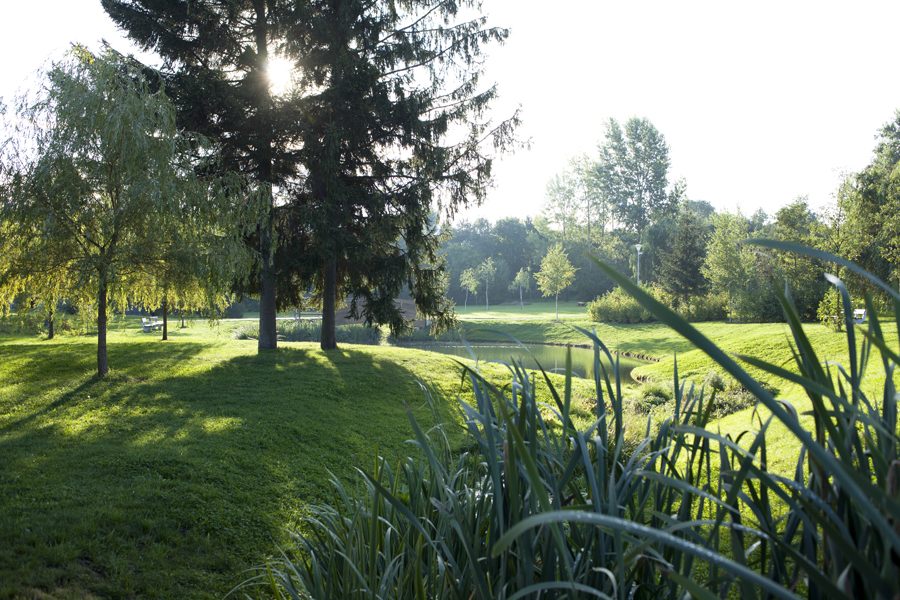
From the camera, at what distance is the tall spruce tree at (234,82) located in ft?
42.1

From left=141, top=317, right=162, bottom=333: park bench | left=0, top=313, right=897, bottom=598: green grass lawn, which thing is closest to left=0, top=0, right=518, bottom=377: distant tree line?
left=0, top=313, right=897, bottom=598: green grass lawn

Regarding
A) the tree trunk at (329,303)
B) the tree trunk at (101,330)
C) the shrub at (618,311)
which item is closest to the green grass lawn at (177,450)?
the tree trunk at (101,330)

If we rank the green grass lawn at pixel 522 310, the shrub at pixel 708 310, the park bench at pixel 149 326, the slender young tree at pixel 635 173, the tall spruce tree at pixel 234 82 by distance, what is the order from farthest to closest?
the slender young tree at pixel 635 173 → the green grass lawn at pixel 522 310 → the shrub at pixel 708 310 → the park bench at pixel 149 326 → the tall spruce tree at pixel 234 82

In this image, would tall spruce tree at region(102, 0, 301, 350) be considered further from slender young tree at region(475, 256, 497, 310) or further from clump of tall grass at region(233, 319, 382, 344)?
slender young tree at region(475, 256, 497, 310)

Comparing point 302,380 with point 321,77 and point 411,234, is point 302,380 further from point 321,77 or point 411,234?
point 321,77

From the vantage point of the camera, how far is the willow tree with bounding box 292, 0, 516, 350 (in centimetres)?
1355

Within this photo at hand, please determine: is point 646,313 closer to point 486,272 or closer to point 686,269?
point 686,269

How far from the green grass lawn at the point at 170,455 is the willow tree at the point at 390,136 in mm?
2857

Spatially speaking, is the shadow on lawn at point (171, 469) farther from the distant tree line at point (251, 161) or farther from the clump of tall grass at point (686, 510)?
the distant tree line at point (251, 161)

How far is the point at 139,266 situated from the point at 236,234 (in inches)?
74.2

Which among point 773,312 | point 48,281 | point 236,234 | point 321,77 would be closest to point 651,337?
point 773,312

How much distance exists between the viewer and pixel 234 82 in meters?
13.7

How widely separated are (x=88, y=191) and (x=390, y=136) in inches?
270

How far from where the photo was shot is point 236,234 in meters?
11.1
